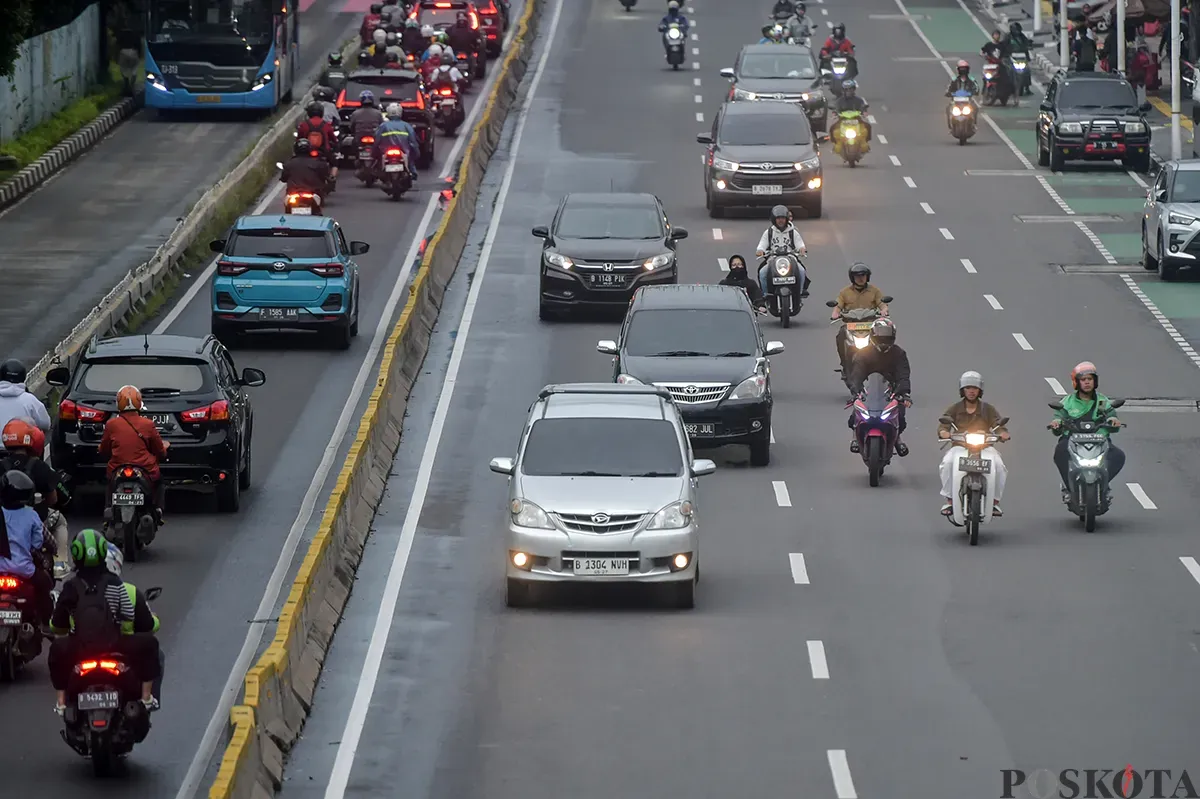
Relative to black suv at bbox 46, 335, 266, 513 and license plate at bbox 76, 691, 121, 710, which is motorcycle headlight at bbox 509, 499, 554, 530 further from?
license plate at bbox 76, 691, 121, 710

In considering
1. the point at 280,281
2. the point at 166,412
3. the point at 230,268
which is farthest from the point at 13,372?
the point at 280,281

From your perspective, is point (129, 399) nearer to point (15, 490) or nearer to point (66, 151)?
point (15, 490)

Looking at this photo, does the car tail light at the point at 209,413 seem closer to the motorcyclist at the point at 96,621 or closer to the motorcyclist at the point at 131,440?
the motorcyclist at the point at 131,440

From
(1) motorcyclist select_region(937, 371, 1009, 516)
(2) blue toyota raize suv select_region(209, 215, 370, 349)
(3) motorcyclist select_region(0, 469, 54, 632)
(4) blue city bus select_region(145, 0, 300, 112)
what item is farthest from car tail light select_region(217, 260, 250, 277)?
(4) blue city bus select_region(145, 0, 300, 112)

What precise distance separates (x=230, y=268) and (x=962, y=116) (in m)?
25.0

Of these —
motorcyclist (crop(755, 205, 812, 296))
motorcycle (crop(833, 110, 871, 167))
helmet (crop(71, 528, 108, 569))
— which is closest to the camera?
helmet (crop(71, 528, 108, 569))

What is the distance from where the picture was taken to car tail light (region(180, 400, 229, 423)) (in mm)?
23750

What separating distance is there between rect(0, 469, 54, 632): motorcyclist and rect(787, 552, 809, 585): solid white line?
667 cm

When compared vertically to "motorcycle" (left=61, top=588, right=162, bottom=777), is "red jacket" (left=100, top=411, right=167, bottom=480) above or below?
below

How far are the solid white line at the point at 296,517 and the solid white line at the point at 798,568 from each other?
427 cm

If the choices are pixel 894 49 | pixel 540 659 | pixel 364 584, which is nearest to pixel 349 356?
pixel 364 584

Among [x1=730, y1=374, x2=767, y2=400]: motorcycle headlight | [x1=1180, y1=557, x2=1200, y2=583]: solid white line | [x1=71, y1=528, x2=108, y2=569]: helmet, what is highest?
[x1=71, y1=528, x2=108, y2=569]: helmet

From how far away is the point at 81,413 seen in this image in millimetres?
23438

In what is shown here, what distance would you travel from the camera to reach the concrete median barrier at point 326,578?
14.8 metres
